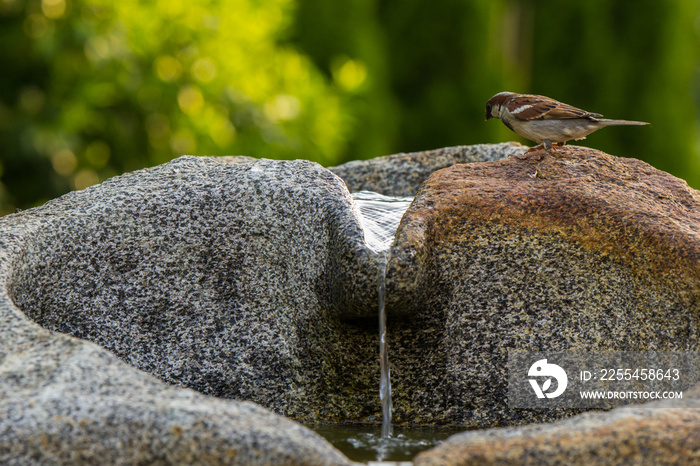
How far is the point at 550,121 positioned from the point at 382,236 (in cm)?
101

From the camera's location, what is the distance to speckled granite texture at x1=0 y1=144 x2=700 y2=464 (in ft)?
10.3

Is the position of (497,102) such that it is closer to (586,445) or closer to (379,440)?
(379,440)

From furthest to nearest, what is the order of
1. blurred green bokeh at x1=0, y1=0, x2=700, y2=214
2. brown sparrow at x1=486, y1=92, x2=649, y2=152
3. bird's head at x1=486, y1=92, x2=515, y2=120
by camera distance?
blurred green bokeh at x1=0, y1=0, x2=700, y2=214 → bird's head at x1=486, y1=92, x2=515, y2=120 → brown sparrow at x1=486, y1=92, x2=649, y2=152

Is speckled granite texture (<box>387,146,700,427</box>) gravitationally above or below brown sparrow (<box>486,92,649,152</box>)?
below

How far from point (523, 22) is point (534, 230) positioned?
10201 millimetres

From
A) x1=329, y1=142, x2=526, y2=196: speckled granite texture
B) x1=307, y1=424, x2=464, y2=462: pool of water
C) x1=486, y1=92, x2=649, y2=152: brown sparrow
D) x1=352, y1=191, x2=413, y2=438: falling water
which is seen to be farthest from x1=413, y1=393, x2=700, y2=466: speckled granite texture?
x1=329, y1=142, x2=526, y2=196: speckled granite texture

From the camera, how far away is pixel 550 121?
3729 millimetres

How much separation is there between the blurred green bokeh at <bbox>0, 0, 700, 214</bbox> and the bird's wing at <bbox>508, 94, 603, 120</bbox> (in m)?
3.73

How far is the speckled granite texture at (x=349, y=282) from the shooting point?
3.15 metres

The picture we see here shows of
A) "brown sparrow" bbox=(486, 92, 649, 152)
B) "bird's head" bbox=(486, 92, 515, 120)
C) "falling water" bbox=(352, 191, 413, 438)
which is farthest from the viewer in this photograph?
"bird's head" bbox=(486, 92, 515, 120)

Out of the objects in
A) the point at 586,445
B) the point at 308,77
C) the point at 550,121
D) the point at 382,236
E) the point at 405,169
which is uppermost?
the point at 308,77

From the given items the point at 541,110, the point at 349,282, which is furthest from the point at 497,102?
the point at 349,282

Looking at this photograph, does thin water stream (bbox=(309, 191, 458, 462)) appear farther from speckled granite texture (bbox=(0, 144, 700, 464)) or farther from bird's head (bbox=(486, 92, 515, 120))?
bird's head (bbox=(486, 92, 515, 120))

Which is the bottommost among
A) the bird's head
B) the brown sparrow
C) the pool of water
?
the pool of water
